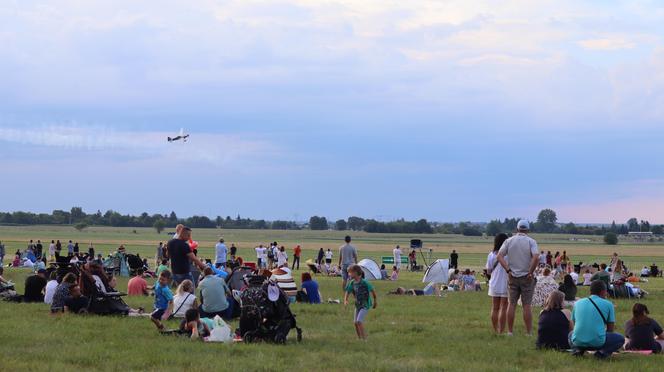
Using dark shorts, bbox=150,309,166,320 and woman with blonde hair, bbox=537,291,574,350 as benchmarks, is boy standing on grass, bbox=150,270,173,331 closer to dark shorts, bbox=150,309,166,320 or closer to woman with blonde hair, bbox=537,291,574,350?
dark shorts, bbox=150,309,166,320

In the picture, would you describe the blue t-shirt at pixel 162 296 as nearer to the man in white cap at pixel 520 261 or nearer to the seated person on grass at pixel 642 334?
the man in white cap at pixel 520 261

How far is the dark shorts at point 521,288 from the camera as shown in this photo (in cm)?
1371

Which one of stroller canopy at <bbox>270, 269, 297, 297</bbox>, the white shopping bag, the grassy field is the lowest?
the grassy field

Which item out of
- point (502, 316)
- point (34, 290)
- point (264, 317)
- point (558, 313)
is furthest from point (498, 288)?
point (34, 290)

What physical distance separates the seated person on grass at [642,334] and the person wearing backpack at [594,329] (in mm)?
873

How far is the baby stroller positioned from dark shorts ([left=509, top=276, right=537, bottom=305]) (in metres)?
3.29

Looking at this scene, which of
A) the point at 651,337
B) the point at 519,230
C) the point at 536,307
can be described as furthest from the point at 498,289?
the point at 536,307

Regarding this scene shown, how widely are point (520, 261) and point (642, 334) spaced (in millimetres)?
1981

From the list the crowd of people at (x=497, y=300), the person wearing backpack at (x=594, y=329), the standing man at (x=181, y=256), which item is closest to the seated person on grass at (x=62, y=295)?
the crowd of people at (x=497, y=300)

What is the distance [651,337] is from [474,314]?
6.05 m

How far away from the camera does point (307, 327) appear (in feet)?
49.5

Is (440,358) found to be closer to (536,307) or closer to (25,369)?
(25,369)

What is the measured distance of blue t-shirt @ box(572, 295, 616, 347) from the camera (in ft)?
38.6

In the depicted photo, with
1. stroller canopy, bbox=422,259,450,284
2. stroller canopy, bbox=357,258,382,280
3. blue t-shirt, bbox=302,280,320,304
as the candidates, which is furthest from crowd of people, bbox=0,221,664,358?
stroller canopy, bbox=357,258,382,280
